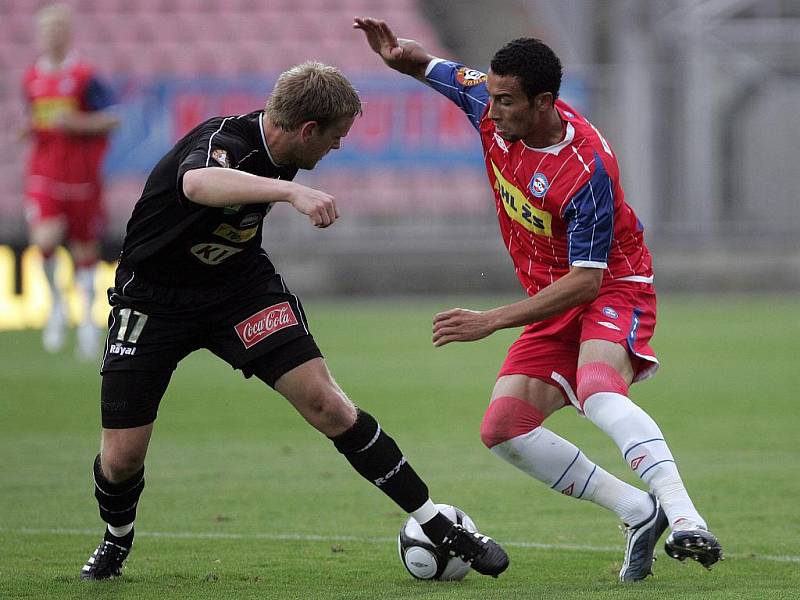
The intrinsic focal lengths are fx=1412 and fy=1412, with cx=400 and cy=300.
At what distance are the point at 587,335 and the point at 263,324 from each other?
1.18 meters

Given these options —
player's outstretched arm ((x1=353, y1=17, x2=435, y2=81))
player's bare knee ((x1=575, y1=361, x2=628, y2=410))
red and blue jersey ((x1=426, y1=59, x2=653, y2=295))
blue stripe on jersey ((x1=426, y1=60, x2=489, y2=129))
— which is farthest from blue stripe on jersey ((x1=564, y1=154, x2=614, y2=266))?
player's outstretched arm ((x1=353, y1=17, x2=435, y2=81))

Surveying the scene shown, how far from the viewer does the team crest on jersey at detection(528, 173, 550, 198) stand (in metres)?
5.11

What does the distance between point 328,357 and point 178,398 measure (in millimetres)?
2467

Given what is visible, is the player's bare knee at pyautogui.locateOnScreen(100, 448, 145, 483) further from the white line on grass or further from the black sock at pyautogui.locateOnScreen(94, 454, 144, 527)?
the white line on grass

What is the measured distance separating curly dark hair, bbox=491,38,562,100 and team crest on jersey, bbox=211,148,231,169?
101cm

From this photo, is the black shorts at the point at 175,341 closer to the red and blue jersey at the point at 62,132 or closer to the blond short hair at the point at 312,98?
the blond short hair at the point at 312,98

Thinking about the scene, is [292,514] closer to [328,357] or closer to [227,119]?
[227,119]

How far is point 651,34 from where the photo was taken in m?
20.4

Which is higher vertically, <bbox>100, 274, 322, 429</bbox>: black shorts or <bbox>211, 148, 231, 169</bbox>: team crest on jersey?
<bbox>211, 148, 231, 169</bbox>: team crest on jersey

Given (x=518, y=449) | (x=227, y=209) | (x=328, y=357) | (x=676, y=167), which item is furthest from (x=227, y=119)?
(x=676, y=167)

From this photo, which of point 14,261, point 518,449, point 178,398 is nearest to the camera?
point 518,449

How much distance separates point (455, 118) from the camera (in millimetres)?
20906

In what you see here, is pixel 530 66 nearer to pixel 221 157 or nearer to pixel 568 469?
pixel 221 157

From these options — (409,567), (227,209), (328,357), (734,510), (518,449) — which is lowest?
(328,357)
